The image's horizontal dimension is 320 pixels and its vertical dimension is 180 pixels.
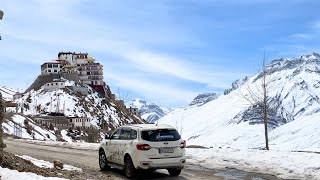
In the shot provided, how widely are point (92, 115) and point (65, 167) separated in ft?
446

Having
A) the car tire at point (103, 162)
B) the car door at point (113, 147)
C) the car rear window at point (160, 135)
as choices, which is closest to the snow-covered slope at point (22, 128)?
the car tire at point (103, 162)

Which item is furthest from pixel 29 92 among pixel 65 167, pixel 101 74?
pixel 65 167

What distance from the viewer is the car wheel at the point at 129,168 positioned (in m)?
15.8

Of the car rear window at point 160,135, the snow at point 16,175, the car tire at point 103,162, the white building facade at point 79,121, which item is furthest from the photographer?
the white building facade at point 79,121

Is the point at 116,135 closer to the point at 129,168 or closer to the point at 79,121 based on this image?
the point at 129,168

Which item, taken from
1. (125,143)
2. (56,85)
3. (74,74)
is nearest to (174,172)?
(125,143)

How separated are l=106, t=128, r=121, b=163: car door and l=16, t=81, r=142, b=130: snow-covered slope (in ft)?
428

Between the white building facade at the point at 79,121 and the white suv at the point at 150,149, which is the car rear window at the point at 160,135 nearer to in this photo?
the white suv at the point at 150,149

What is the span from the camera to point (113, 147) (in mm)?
17391

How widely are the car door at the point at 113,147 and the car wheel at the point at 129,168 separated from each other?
88 centimetres

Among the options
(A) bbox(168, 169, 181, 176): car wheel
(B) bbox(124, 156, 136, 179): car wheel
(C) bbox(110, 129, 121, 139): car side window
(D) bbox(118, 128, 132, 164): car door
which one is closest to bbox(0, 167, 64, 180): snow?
(B) bbox(124, 156, 136, 179): car wheel

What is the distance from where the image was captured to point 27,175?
13.6 m

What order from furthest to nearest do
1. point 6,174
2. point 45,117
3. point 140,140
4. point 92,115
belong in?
1. point 92,115
2. point 45,117
3. point 140,140
4. point 6,174

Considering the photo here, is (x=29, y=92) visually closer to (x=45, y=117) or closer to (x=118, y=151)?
(x=45, y=117)
